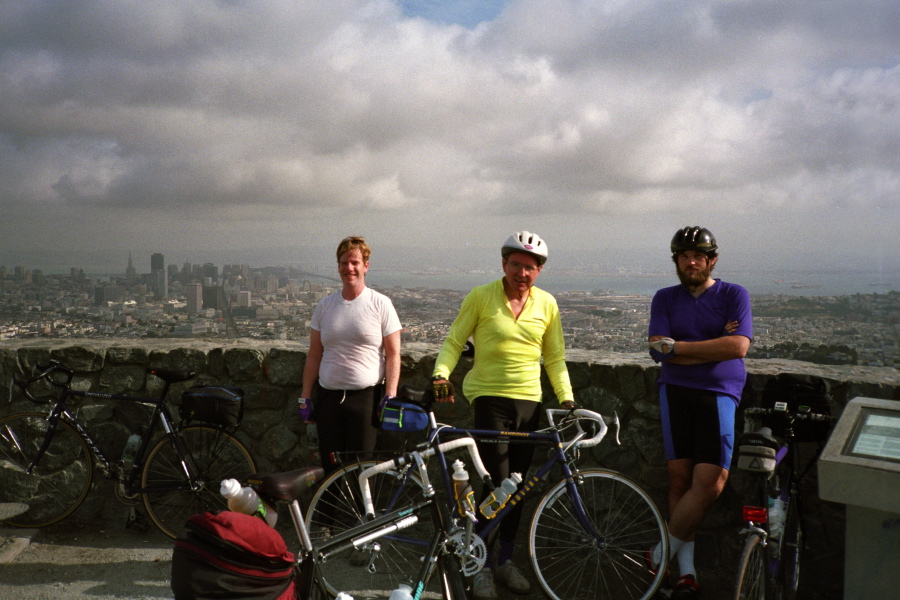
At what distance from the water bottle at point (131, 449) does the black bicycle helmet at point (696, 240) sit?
11.4 feet

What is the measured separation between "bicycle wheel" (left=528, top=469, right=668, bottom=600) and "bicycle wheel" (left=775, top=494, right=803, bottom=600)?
1.74 feet

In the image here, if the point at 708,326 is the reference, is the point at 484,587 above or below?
below

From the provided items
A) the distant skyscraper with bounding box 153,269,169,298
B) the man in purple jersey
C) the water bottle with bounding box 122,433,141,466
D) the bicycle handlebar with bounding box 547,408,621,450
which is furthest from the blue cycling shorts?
the distant skyscraper with bounding box 153,269,169,298

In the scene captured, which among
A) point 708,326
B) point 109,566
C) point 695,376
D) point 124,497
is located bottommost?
point 109,566

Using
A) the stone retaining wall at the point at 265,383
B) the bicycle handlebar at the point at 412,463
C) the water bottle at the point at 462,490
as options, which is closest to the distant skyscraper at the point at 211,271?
the stone retaining wall at the point at 265,383

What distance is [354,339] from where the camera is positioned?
400 cm

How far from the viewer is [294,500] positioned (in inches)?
98.7

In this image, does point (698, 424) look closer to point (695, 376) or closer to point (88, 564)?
point (695, 376)

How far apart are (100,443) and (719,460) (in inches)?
154

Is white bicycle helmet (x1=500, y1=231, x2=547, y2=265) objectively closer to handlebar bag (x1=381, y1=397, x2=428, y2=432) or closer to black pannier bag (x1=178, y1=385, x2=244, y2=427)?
handlebar bag (x1=381, y1=397, x2=428, y2=432)

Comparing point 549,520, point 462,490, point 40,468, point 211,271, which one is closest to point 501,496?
point 462,490

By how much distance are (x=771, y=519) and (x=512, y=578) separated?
1341 millimetres

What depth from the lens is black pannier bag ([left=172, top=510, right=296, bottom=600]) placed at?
1868 mm

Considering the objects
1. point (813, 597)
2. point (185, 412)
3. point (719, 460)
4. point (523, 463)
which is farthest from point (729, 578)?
point (185, 412)
